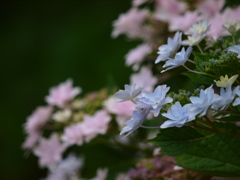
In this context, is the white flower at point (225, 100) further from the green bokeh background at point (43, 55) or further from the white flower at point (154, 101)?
the green bokeh background at point (43, 55)

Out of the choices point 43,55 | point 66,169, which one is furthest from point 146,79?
point 43,55

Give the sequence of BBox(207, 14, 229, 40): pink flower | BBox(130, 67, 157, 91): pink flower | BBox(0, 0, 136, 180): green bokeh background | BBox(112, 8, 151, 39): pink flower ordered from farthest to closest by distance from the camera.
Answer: BBox(0, 0, 136, 180): green bokeh background
BBox(112, 8, 151, 39): pink flower
BBox(130, 67, 157, 91): pink flower
BBox(207, 14, 229, 40): pink flower

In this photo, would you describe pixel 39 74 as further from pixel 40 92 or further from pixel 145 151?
pixel 145 151

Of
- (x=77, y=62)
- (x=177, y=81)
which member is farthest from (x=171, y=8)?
(x=77, y=62)

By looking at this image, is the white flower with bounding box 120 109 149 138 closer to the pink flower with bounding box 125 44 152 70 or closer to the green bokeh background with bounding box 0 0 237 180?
the pink flower with bounding box 125 44 152 70

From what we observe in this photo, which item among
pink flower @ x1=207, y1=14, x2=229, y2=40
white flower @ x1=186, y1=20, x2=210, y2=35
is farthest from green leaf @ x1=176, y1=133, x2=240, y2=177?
pink flower @ x1=207, y1=14, x2=229, y2=40

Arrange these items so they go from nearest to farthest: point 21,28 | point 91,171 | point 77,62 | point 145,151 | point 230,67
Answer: point 230,67 → point 145,151 → point 91,171 → point 77,62 → point 21,28

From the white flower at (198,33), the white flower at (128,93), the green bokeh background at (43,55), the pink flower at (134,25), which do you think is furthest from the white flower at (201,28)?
the green bokeh background at (43,55)
